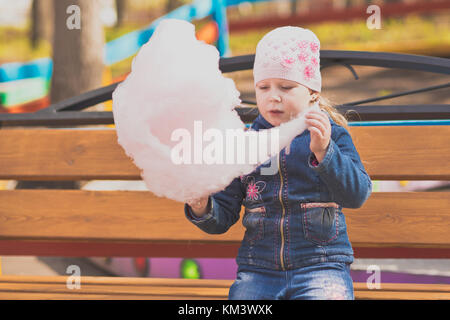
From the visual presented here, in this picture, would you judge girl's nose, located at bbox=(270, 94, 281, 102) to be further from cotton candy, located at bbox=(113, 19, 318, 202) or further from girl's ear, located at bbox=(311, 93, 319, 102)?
cotton candy, located at bbox=(113, 19, 318, 202)

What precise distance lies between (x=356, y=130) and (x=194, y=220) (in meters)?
0.82

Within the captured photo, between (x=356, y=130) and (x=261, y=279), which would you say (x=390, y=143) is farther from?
(x=261, y=279)

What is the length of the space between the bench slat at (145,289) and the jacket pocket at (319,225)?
0.50 meters

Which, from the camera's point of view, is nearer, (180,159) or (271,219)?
(180,159)

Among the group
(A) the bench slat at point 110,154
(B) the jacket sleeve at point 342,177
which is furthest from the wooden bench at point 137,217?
(B) the jacket sleeve at point 342,177

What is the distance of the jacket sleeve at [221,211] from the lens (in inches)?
58.5

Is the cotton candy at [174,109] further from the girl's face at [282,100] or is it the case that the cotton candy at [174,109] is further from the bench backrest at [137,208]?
the bench backrest at [137,208]

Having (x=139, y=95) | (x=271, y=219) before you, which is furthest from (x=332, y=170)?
(x=139, y=95)

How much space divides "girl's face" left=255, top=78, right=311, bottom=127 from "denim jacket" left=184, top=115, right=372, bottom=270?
12 centimetres

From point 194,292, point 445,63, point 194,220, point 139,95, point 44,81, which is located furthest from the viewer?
point 44,81

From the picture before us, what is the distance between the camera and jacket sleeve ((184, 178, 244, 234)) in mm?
1485

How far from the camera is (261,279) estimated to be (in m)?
1.49

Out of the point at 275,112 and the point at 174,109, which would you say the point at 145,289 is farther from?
the point at 174,109
